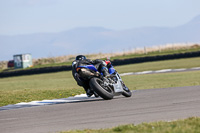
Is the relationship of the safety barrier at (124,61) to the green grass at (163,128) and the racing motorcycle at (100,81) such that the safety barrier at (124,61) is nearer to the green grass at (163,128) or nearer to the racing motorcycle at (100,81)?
the racing motorcycle at (100,81)

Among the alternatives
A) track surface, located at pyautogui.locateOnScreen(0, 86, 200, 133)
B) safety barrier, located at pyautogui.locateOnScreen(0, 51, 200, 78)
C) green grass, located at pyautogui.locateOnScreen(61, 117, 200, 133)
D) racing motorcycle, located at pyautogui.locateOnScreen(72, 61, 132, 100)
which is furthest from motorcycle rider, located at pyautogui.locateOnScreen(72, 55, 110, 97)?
safety barrier, located at pyautogui.locateOnScreen(0, 51, 200, 78)

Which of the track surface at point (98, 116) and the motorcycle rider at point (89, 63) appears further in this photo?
the motorcycle rider at point (89, 63)

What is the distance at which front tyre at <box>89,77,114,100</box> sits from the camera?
45.0ft

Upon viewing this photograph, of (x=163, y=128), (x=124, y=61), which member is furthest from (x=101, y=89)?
(x=124, y=61)

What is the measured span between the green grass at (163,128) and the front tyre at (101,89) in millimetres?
5481

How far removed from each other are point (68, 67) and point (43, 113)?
41.0 m

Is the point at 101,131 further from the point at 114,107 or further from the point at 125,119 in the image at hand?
the point at 114,107

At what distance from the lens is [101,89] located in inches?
541

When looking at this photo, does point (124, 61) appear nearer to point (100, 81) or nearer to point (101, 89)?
point (100, 81)

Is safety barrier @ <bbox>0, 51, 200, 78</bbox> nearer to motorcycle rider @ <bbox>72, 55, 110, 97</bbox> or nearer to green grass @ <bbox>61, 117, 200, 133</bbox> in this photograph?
motorcycle rider @ <bbox>72, 55, 110, 97</bbox>

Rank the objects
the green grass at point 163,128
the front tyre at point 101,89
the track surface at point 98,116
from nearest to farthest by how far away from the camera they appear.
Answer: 1. the green grass at point 163,128
2. the track surface at point 98,116
3. the front tyre at point 101,89

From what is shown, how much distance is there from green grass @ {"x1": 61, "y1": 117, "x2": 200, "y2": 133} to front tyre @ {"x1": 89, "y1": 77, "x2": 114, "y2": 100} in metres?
5.48

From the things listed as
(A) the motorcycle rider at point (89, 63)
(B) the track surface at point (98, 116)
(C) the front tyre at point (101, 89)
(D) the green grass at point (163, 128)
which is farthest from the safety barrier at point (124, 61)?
(D) the green grass at point (163, 128)

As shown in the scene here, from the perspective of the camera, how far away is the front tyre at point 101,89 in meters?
13.7
